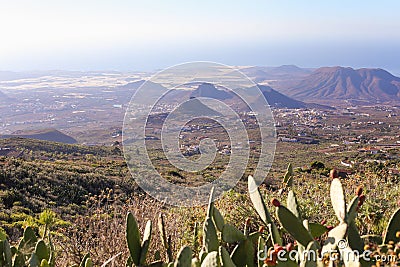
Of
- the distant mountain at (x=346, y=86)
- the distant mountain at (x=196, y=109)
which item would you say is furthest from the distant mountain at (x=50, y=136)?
the distant mountain at (x=346, y=86)

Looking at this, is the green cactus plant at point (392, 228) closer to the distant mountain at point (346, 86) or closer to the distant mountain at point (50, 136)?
the distant mountain at point (50, 136)

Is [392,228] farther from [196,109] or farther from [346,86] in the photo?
[346,86]

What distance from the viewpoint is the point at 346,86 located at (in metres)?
151

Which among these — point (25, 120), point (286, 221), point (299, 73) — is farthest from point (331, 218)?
point (299, 73)

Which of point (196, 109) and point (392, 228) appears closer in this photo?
point (392, 228)

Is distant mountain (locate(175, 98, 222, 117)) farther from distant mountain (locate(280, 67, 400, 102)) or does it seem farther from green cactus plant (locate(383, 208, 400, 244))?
distant mountain (locate(280, 67, 400, 102))

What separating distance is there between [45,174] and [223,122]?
332 inches

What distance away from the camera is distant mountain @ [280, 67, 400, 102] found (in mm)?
139000

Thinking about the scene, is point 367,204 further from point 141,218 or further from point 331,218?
point 141,218

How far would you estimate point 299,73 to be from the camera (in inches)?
7677

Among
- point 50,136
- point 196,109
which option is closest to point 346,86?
point 50,136

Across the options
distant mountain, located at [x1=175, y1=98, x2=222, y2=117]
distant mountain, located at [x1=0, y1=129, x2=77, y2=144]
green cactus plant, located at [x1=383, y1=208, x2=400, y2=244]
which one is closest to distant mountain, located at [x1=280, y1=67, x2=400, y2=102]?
distant mountain, located at [x1=0, y1=129, x2=77, y2=144]

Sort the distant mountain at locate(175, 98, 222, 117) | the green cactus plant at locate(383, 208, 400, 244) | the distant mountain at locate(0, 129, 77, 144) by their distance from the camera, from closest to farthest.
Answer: the green cactus plant at locate(383, 208, 400, 244) < the distant mountain at locate(175, 98, 222, 117) < the distant mountain at locate(0, 129, 77, 144)

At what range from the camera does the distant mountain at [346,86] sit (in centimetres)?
13900
